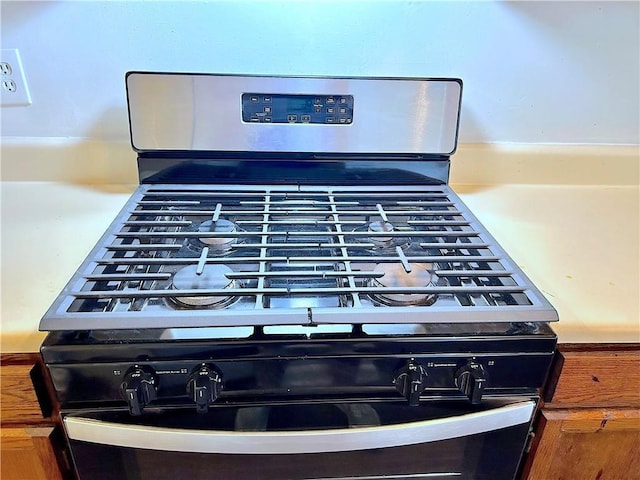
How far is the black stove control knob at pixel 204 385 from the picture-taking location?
1.97ft

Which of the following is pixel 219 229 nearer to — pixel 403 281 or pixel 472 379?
pixel 403 281

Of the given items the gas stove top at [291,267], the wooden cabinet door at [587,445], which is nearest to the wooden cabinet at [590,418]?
the wooden cabinet door at [587,445]

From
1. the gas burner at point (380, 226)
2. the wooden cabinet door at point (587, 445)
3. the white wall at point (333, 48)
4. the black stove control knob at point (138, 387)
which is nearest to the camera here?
the black stove control knob at point (138, 387)

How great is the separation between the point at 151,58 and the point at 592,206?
0.93m

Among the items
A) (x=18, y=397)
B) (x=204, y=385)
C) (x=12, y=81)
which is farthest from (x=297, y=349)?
(x=12, y=81)

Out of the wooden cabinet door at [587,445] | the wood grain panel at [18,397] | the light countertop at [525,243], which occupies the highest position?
the light countertop at [525,243]

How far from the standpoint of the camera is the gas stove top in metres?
0.61

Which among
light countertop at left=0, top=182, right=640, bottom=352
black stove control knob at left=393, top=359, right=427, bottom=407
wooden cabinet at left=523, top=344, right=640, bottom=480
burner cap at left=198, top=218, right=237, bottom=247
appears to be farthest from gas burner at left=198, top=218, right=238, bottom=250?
wooden cabinet at left=523, top=344, right=640, bottom=480

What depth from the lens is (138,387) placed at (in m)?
0.60

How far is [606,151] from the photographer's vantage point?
1.14 meters

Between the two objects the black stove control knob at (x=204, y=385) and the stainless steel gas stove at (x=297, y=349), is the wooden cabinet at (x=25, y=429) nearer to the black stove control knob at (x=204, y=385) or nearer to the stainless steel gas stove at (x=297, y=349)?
the stainless steel gas stove at (x=297, y=349)

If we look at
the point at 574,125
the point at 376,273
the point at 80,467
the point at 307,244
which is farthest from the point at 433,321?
the point at 574,125

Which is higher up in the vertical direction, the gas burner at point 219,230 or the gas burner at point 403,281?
the gas burner at point 219,230

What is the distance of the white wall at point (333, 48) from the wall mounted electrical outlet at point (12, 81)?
0.01 m
